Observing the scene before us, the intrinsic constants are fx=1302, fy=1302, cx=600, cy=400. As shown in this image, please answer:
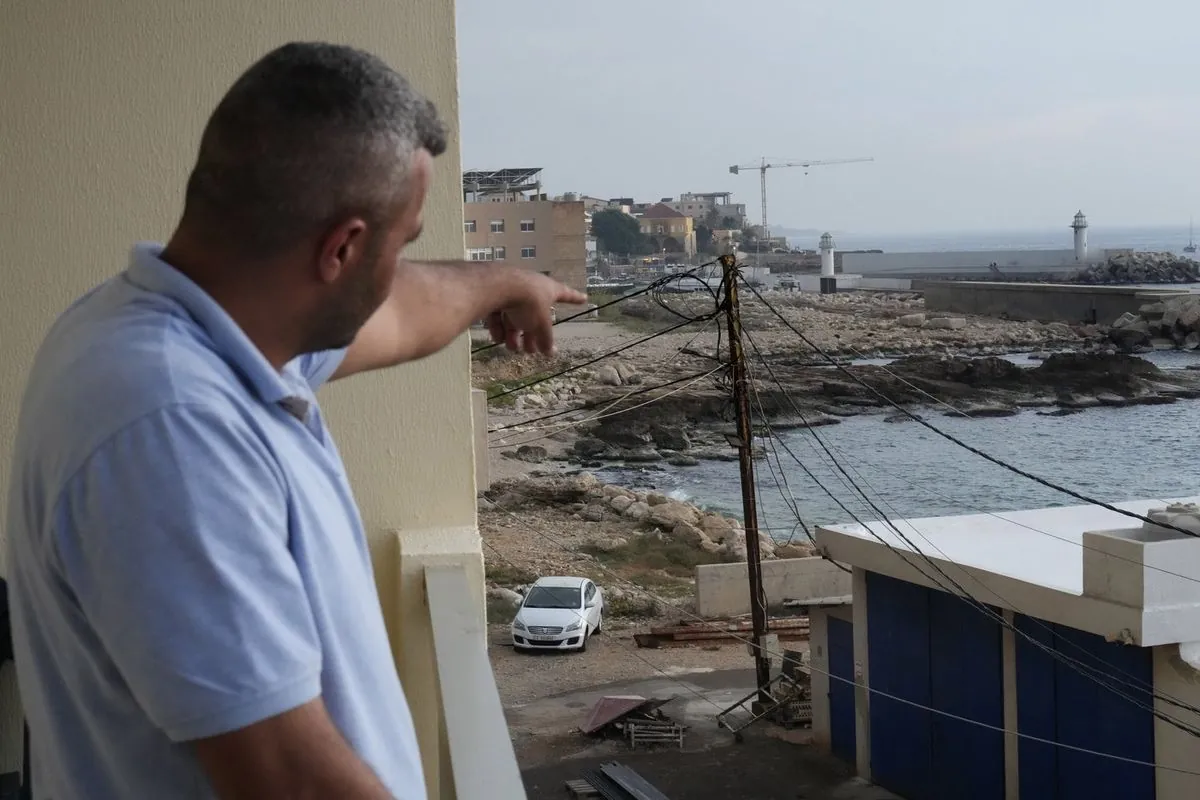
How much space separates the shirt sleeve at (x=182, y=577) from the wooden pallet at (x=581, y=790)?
39.1ft

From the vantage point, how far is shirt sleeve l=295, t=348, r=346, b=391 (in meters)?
1.31

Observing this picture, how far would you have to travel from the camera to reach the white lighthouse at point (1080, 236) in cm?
8738

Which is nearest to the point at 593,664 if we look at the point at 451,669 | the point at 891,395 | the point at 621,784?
the point at 621,784

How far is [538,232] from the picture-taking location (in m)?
55.6

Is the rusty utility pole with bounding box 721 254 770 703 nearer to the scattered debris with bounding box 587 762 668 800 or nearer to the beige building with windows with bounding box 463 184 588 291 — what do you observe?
the scattered debris with bounding box 587 762 668 800

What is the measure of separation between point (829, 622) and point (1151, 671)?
423 centimetres

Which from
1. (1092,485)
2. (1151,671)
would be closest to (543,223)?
(1092,485)

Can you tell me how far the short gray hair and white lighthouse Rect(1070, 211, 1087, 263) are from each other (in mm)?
92849

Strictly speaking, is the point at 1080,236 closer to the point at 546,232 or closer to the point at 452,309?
the point at 546,232

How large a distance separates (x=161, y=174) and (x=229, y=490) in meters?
1.84

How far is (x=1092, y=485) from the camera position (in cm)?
3716

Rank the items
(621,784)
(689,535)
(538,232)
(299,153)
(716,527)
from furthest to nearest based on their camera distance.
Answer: (538,232), (716,527), (689,535), (621,784), (299,153)

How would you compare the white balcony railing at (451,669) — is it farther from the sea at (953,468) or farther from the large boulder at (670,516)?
the sea at (953,468)

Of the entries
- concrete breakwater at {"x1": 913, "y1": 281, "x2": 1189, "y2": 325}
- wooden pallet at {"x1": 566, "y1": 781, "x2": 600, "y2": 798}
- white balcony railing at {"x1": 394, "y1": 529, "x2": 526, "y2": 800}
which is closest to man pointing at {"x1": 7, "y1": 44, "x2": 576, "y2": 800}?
white balcony railing at {"x1": 394, "y1": 529, "x2": 526, "y2": 800}
